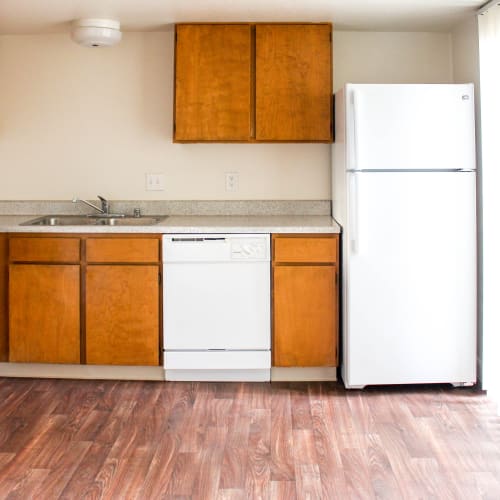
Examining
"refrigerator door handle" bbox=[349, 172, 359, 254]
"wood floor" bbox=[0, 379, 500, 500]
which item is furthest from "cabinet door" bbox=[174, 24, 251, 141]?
"wood floor" bbox=[0, 379, 500, 500]

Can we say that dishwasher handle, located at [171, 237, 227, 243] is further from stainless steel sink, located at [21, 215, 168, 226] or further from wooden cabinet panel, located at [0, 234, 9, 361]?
wooden cabinet panel, located at [0, 234, 9, 361]

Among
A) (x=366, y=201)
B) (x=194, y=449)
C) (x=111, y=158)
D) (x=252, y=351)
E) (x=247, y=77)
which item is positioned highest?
(x=247, y=77)

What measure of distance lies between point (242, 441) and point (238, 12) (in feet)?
7.25

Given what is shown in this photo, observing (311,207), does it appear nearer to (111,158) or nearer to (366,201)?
(366,201)

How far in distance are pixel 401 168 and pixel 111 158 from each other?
179 centimetres

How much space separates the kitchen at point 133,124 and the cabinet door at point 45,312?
2.28 feet

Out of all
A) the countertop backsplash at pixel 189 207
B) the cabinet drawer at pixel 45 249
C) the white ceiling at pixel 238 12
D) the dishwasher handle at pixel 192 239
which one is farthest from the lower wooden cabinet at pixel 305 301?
the white ceiling at pixel 238 12

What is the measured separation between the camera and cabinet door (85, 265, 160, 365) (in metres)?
3.90

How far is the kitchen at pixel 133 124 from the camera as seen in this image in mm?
4344

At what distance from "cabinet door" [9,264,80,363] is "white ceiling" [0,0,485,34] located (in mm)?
1358

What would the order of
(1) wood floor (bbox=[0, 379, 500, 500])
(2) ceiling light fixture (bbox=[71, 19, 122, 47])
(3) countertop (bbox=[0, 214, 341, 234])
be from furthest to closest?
(2) ceiling light fixture (bbox=[71, 19, 122, 47]) < (3) countertop (bbox=[0, 214, 341, 234]) < (1) wood floor (bbox=[0, 379, 500, 500])

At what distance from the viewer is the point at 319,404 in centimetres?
363

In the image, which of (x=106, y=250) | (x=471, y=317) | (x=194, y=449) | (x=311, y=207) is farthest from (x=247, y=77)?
(x=194, y=449)

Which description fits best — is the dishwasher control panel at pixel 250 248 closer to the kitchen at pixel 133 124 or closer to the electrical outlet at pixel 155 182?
the kitchen at pixel 133 124
